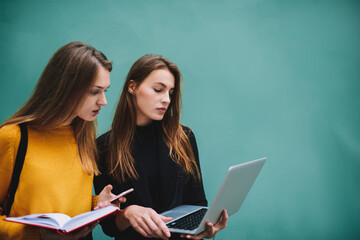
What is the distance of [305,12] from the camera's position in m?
2.22

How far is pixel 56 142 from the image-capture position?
1.23m

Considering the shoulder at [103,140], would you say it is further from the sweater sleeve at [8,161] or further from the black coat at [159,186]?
the sweater sleeve at [8,161]

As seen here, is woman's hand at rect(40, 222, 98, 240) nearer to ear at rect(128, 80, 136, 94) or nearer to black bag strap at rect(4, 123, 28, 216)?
black bag strap at rect(4, 123, 28, 216)

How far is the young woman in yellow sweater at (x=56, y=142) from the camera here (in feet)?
3.61

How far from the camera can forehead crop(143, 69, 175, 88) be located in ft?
4.89

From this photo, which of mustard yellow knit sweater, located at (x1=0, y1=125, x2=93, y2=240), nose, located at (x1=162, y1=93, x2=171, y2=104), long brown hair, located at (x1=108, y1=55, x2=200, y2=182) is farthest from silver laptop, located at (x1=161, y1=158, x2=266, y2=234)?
nose, located at (x1=162, y1=93, x2=171, y2=104)

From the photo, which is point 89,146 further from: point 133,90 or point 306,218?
point 306,218

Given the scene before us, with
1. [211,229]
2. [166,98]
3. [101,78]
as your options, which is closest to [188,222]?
[211,229]

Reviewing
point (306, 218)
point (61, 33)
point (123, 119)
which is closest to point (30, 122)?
point (123, 119)

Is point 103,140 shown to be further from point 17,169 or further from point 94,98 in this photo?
point 17,169

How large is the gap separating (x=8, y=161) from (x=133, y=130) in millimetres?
604

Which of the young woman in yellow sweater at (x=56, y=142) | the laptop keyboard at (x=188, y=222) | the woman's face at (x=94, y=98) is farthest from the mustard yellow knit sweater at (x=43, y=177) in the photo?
the laptop keyboard at (x=188, y=222)

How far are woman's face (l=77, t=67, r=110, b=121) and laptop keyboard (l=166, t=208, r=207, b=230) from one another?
22.0 inches

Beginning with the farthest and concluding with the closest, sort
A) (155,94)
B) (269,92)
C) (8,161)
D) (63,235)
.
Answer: (269,92), (155,94), (8,161), (63,235)
